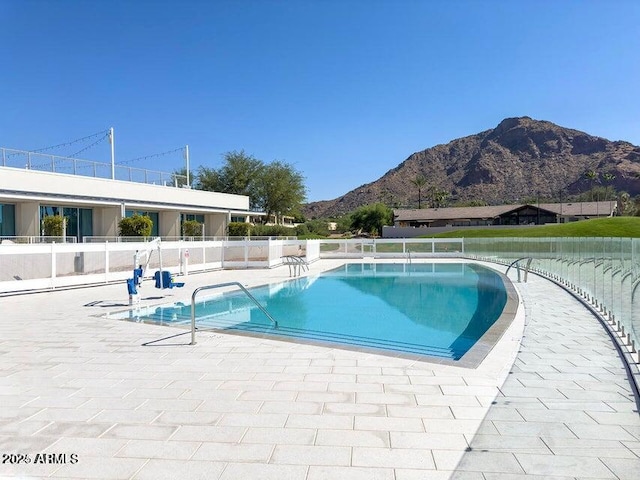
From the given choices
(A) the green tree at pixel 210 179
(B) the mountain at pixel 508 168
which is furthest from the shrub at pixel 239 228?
(B) the mountain at pixel 508 168

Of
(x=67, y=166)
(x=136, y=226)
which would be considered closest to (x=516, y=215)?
(x=136, y=226)

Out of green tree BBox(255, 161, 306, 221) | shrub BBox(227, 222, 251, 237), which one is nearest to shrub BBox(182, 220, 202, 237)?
shrub BBox(227, 222, 251, 237)

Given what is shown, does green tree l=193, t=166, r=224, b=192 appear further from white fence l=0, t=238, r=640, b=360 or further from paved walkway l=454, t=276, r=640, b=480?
paved walkway l=454, t=276, r=640, b=480

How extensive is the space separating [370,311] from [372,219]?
180 ft

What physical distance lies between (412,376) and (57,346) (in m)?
5.13

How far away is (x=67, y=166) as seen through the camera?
23.9m

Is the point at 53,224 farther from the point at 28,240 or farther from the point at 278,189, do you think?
the point at 278,189

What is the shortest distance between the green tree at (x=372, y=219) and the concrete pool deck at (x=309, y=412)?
193 ft

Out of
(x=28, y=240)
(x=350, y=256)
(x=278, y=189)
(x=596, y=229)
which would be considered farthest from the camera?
(x=278, y=189)

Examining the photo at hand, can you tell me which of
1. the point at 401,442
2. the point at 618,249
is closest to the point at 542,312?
the point at 618,249

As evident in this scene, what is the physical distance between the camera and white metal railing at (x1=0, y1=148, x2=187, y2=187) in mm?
21703

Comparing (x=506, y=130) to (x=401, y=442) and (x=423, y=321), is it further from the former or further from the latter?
(x=401, y=442)

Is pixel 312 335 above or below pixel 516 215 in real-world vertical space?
below

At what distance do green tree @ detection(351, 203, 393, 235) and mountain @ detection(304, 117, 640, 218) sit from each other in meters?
22.8
